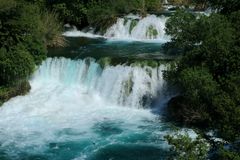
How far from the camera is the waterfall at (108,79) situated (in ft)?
77.5

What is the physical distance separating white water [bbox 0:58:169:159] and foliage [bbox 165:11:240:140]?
5.36ft

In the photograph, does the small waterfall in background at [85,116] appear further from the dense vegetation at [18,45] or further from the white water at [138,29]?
the white water at [138,29]

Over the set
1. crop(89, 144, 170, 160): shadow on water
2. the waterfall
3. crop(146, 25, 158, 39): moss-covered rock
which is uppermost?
crop(146, 25, 158, 39): moss-covered rock

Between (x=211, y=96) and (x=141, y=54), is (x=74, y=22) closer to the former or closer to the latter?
(x=141, y=54)

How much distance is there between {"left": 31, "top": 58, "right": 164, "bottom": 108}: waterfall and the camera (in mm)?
23625

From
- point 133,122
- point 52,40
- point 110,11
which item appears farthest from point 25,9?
point 133,122

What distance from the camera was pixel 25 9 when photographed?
27.2m

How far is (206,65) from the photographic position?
803 inches

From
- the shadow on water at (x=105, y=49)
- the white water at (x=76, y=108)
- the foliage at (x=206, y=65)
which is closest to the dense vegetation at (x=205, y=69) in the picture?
the foliage at (x=206, y=65)

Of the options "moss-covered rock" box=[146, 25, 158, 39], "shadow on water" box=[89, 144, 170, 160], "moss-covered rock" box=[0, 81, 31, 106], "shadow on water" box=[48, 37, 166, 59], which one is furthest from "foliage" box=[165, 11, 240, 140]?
"moss-covered rock" box=[146, 25, 158, 39]

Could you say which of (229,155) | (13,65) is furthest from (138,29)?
(229,155)

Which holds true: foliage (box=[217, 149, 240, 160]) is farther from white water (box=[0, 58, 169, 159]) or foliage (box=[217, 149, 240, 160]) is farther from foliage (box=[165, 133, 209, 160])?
white water (box=[0, 58, 169, 159])

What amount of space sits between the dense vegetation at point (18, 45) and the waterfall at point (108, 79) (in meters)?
0.80

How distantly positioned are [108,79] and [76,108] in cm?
200
